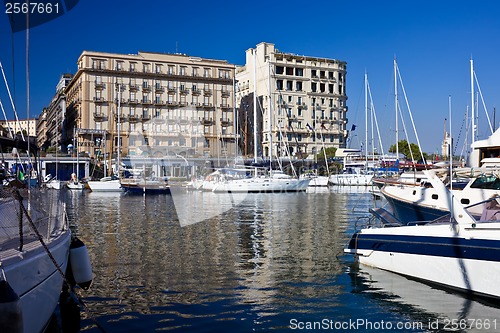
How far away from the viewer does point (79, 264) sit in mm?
12000

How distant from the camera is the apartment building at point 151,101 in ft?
354

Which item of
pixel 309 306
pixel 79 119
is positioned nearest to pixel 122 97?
pixel 79 119

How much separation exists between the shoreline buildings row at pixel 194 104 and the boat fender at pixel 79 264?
80431mm

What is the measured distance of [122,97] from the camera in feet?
364

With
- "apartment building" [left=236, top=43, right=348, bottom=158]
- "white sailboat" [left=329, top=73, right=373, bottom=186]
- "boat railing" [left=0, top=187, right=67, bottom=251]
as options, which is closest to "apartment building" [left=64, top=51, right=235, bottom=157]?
"apartment building" [left=236, top=43, right=348, bottom=158]

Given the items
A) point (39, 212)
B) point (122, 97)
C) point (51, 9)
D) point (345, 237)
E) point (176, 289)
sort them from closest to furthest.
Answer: point (39, 212) → point (51, 9) → point (176, 289) → point (345, 237) → point (122, 97)

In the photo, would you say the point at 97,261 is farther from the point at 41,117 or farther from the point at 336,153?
the point at 41,117

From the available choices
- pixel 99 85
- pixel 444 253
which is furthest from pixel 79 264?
pixel 99 85

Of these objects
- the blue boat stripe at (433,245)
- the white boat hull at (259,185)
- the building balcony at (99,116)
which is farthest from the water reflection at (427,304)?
the building balcony at (99,116)

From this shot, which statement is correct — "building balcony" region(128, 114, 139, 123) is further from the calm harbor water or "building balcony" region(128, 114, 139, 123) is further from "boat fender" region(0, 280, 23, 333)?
"boat fender" region(0, 280, 23, 333)

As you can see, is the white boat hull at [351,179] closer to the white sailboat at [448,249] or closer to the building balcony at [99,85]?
the building balcony at [99,85]

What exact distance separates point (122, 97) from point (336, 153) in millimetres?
45766

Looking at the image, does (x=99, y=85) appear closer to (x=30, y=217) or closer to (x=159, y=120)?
(x=159, y=120)

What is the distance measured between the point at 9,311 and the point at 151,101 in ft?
359
